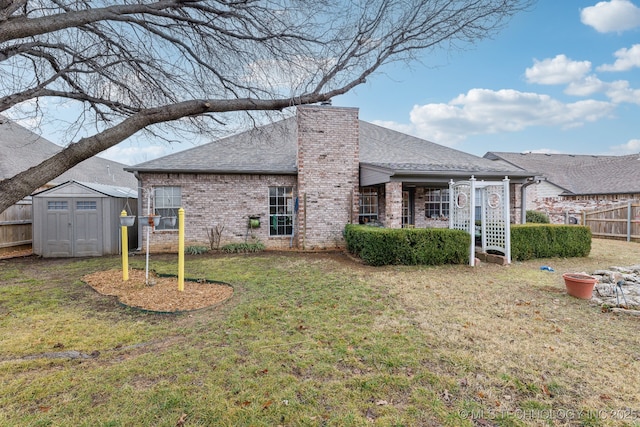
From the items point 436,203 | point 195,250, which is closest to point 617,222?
point 436,203

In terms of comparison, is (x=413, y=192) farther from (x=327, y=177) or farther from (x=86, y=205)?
(x=86, y=205)

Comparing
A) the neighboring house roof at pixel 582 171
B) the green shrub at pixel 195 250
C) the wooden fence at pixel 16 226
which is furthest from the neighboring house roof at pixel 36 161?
the neighboring house roof at pixel 582 171

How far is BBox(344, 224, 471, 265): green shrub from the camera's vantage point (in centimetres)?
779

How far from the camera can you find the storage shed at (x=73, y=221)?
376 inches

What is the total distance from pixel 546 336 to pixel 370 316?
85.7 inches

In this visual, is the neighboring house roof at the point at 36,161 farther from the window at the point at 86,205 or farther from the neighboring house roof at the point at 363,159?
the neighboring house roof at the point at 363,159

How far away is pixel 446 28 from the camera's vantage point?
5.14 m

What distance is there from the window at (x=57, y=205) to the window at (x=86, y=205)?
0.35m

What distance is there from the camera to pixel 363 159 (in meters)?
11.0

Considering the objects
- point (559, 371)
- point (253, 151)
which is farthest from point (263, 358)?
point (253, 151)

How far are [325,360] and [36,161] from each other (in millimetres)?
17668

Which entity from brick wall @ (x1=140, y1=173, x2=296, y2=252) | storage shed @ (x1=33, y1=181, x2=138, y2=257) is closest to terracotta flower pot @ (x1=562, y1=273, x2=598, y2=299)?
brick wall @ (x1=140, y1=173, x2=296, y2=252)

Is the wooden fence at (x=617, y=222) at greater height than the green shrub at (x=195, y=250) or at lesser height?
greater

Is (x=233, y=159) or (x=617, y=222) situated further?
(x=617, y=222)
